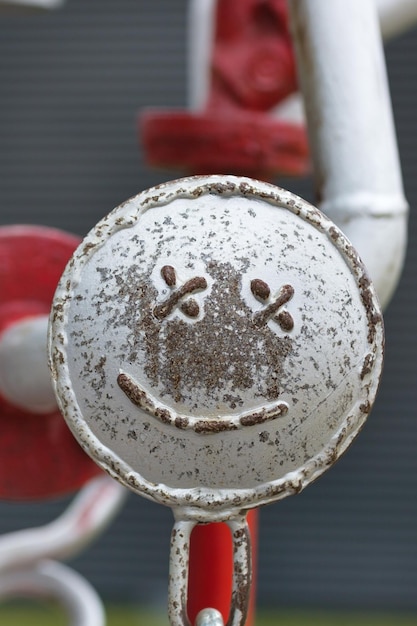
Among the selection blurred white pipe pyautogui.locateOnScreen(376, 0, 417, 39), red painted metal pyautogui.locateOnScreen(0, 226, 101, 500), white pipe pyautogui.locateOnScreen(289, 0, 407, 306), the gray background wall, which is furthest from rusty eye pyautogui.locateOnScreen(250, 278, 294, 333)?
the gray background wall

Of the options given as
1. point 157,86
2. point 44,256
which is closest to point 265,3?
point 44,256

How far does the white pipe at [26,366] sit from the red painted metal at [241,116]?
23cm

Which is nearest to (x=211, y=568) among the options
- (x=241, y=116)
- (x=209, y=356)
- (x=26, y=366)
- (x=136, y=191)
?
(x=26, y=366)

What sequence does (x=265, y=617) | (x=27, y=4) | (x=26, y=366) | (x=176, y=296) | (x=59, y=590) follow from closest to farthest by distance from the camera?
(x=176, y=296), (x=26, y=366), (x=27, y=4), (x=59, y=590), (x=265, y=617)

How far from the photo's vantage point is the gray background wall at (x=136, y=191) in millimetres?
3367

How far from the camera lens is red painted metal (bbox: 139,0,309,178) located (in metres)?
1.00

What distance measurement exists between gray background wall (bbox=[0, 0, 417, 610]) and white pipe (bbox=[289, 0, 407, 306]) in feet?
8.56

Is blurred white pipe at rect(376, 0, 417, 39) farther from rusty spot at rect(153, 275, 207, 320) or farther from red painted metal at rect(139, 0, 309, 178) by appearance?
rusty spot at rect(153, 275, 207, 320)

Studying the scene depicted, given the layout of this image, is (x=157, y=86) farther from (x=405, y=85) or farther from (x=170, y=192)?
(x=170, y=192)

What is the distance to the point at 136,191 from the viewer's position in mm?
3406

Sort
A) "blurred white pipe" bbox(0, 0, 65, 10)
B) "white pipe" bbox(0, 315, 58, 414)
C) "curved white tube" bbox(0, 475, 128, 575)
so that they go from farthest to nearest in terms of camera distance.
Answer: "curved white tube" bbox(0, 475, 128, 575) < "blurred white pipe" bbox(0, 0, 65, 10) < "white pipe" bbox(0, 315, 58, 414)

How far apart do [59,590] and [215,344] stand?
65cm

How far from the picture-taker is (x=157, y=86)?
342cm

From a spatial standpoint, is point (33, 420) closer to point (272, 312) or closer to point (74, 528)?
point (74, 528)
